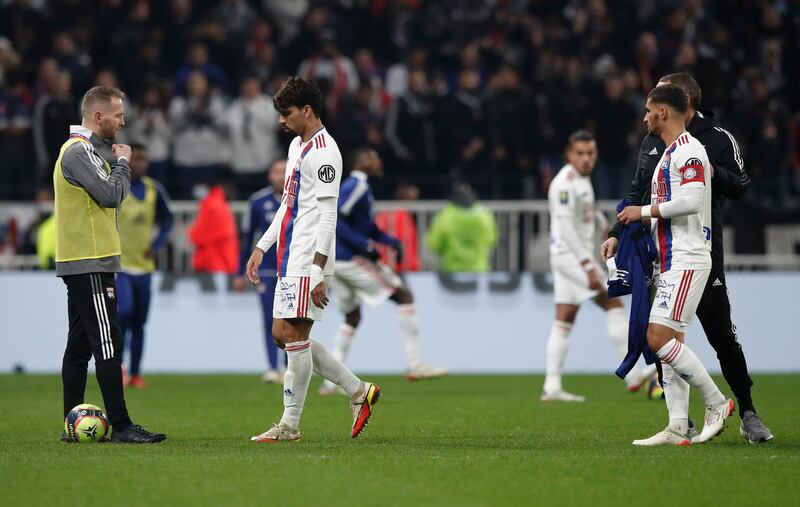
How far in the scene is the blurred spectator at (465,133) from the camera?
1973cm

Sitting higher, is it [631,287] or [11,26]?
[11,26]

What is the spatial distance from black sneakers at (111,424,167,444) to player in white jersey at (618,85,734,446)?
334cm

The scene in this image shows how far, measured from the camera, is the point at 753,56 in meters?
21.6

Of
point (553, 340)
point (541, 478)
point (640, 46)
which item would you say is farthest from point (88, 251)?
point (640, 46)

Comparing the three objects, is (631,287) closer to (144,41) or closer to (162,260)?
(162,260)

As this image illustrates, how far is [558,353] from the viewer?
1270cm

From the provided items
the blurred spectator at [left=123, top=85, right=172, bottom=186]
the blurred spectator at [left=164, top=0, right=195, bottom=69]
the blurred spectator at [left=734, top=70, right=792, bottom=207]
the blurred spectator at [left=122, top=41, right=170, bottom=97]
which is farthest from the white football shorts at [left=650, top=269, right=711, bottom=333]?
the blurred spectator at [left=164, top=0, right=195, bottom=69]

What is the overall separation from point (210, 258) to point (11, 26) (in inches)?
265

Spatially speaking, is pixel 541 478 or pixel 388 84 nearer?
pixel 541 478

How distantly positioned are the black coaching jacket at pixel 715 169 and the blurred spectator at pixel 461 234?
8694 mm

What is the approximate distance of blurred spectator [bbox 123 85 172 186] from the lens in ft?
63.6

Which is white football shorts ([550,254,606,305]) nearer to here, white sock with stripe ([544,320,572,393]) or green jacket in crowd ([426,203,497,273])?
white sock with stripe ([544,320,572,393])

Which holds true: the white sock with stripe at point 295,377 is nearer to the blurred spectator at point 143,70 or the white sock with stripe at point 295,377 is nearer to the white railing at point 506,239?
the white railing at point 506,239

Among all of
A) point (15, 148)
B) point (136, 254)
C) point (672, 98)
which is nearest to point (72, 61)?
point (15, 148)
